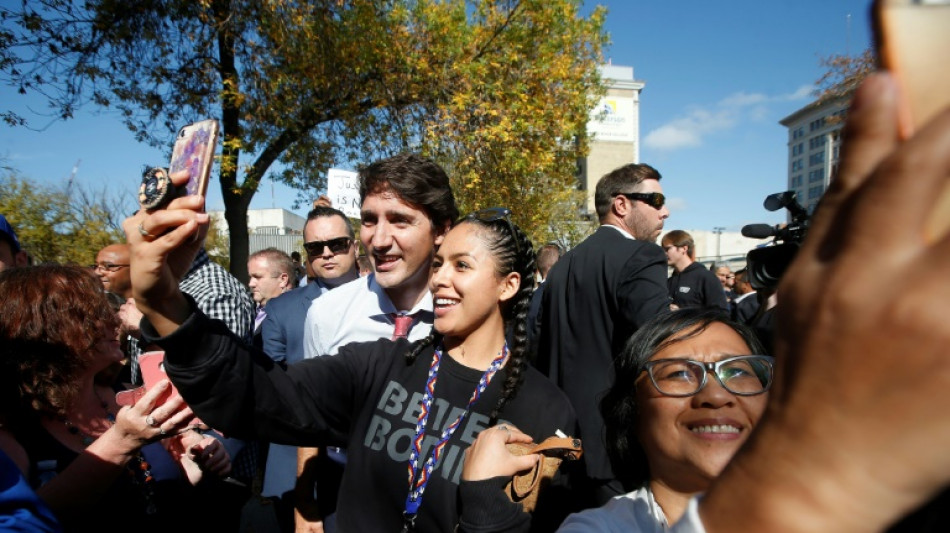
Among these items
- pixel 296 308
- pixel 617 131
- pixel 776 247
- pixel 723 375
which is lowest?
pixel 296 308

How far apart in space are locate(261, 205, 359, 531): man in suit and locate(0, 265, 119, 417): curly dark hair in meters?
1.32

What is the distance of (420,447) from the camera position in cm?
182

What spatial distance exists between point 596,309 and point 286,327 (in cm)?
225

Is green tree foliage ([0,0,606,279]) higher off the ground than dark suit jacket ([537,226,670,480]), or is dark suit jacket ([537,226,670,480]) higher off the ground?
green tree foliage ([0,0,606,279])

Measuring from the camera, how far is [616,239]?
3.51 m

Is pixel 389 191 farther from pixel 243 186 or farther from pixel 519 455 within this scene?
pixel 243 186

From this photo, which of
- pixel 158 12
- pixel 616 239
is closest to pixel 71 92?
pixel 158 12

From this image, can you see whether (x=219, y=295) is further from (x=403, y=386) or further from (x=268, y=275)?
(x=268, y=275)

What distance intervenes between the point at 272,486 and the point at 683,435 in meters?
2.44

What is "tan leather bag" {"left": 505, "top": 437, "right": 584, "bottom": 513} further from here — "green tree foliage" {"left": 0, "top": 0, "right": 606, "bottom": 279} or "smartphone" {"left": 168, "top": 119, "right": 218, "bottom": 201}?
"green tree foliage" {"left": 0, "top": 0, "right": 606, "bottom": 279}

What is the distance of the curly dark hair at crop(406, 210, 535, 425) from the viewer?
2.07m

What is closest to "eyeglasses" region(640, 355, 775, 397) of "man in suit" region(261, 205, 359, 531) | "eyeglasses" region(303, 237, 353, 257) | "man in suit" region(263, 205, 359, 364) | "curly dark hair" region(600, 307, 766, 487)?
"curly dark hair" region(600, 307, 766, 487)

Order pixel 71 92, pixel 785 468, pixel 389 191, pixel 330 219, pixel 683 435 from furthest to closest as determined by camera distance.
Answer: pixel 71 92, pixel 330 219, pixel 389 191, pixel 683 435, pixel 785 468

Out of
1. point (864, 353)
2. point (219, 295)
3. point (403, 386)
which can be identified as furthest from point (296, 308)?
point (864, 353)
